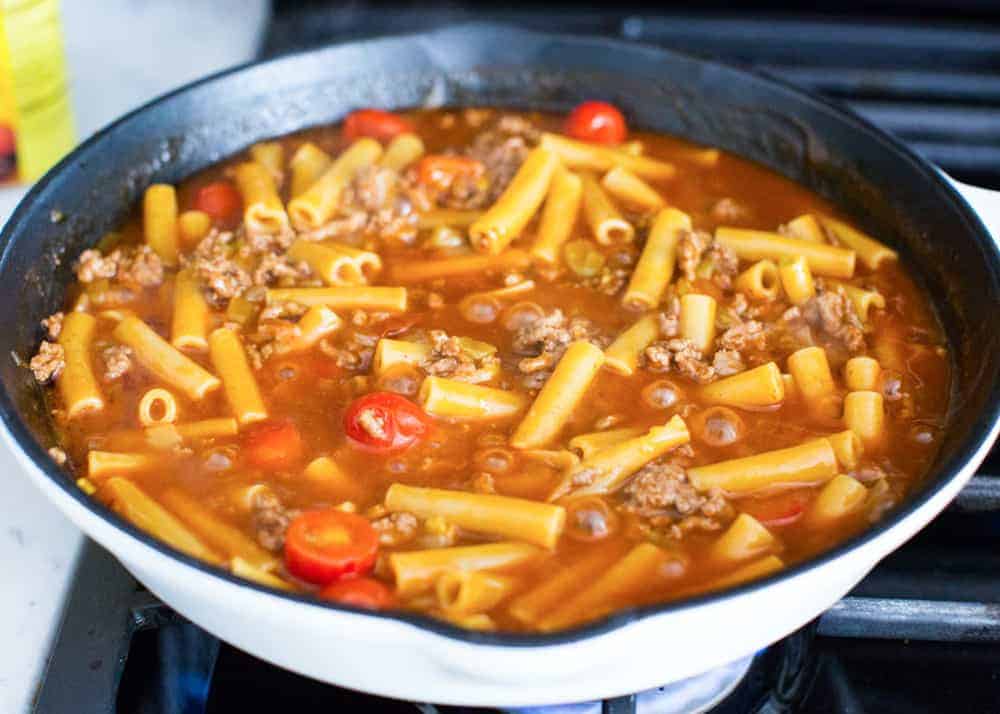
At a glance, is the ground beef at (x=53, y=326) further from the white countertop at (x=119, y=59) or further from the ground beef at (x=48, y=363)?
the white countertop at (x=119, y=59)

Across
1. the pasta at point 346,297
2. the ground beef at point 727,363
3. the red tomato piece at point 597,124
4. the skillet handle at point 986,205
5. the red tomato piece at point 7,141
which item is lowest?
the red tomato piece at point 7,141

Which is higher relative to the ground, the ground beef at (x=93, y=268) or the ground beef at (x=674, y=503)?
the ground beef at (x=674, y=503)

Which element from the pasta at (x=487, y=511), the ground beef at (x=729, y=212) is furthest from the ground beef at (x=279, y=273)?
the ground beef at (x=729, y=212)

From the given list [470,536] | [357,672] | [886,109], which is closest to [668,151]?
[886,109]

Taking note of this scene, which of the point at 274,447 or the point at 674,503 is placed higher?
the point at 674,503

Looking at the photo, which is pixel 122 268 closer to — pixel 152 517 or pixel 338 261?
pixel 338 261

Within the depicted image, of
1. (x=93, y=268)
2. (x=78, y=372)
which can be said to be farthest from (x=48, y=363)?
(x=93, y=268)

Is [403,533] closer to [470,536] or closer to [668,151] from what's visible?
[470,536]
